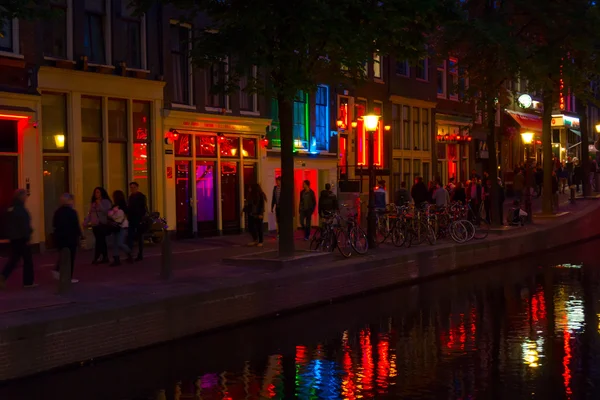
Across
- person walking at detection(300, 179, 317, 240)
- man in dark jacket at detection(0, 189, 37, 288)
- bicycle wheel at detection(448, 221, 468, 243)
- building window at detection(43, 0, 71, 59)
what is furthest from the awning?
man in dark jacket at detection(0, 189, 37, 288)

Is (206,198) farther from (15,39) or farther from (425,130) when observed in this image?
(425,130)

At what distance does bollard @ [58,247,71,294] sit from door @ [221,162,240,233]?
49.6ft

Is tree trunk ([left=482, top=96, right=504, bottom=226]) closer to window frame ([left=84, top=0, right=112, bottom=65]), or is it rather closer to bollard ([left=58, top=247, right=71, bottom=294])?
window frame ([left=84, top=0, right=112, bottom=65])

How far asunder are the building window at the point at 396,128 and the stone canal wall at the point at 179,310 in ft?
66.2

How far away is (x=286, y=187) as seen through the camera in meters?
18.6

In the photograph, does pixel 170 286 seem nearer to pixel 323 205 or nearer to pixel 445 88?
pixel 323 205

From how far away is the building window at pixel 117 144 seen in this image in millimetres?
25000

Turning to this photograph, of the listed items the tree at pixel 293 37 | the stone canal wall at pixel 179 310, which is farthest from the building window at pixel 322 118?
the tree at pixel 293 37

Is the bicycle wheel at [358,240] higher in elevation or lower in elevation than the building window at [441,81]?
lower

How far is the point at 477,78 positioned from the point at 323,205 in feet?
18.6

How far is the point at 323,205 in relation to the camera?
2653 cm

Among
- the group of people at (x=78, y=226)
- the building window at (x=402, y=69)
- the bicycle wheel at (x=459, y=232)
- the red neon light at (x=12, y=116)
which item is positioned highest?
the building window at (x=402, y=69)

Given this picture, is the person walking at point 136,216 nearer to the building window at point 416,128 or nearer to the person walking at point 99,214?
the person walking at point 99,214

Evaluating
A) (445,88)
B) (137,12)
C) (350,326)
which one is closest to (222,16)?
(137,12)
